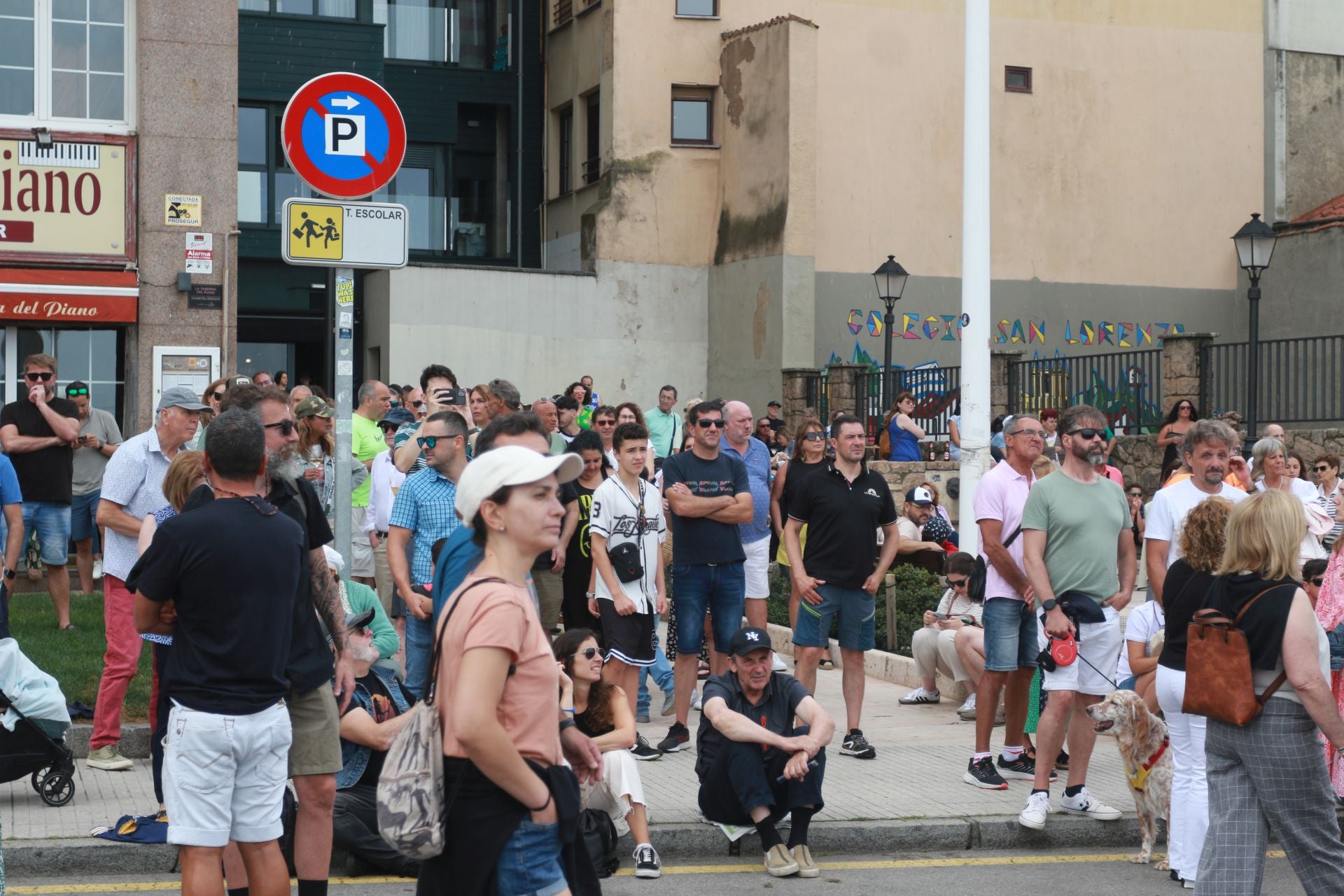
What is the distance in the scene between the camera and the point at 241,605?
5074 millimetres

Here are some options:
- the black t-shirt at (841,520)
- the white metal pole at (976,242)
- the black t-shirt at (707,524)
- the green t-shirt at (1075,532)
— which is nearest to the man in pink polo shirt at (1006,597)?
the green t-shirt at (1075,532)

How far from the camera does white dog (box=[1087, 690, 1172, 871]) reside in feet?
24.6

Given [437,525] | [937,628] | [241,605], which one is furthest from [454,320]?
[241,605]

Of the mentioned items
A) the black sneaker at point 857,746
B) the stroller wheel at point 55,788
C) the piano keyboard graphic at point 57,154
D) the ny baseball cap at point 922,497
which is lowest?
the black sneaker at point 857,746

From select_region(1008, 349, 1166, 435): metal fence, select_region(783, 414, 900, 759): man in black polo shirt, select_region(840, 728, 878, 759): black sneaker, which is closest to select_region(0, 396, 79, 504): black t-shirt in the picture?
select_region(783, 414, 900, 759): man in black polo shirt

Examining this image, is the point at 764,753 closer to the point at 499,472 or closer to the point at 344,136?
the point at 344,136

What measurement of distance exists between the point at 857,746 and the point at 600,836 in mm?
3639

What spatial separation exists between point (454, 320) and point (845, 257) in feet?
23.9

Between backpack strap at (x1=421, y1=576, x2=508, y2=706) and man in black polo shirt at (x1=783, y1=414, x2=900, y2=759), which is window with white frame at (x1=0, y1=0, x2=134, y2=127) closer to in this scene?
man in black polo shirt at (x1=783, y1=414, x2=900, y2=759)

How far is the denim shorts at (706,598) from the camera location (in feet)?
31.6

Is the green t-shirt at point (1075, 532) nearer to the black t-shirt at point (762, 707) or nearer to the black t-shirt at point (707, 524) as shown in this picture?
the black t-shirt at point (762, 707)

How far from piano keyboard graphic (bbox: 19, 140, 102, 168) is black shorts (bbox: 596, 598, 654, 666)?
381 inches

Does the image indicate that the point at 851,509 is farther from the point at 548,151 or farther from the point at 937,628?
the point at 548,151

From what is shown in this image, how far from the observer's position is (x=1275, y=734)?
5633mm
